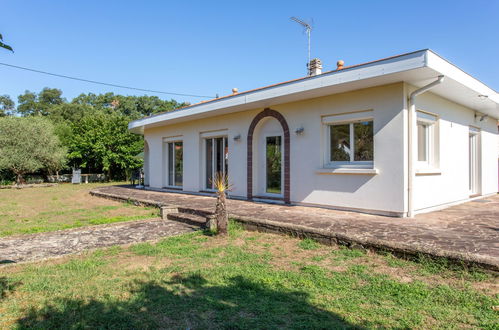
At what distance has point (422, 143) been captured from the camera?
28.5 feet

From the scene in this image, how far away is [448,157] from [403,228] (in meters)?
4.73

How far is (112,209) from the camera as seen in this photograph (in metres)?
10.8

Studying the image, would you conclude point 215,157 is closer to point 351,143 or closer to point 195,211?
point 195,211

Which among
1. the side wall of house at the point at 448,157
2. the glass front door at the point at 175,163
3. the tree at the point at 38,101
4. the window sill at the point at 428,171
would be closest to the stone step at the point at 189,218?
the side wall of house at the point at 448,157

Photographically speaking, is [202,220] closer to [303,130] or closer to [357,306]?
[303,130]

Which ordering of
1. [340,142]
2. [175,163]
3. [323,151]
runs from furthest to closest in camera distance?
[175,163] < [323,151] < [340,142]

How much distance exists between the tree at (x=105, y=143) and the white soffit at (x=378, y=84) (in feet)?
50.6

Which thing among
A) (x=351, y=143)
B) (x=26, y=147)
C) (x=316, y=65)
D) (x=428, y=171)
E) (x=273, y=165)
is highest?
(x=316, y=65)

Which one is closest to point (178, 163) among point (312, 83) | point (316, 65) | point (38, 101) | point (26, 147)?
point (316, 65)

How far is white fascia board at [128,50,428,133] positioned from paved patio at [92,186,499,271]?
3182 millimetres

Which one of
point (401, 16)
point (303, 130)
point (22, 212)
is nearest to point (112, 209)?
point (22, 212)

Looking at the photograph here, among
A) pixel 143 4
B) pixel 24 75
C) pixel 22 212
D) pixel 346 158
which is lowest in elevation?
pixel 22 212

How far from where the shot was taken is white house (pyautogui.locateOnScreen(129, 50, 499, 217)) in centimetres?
735

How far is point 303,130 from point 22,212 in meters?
9.39
